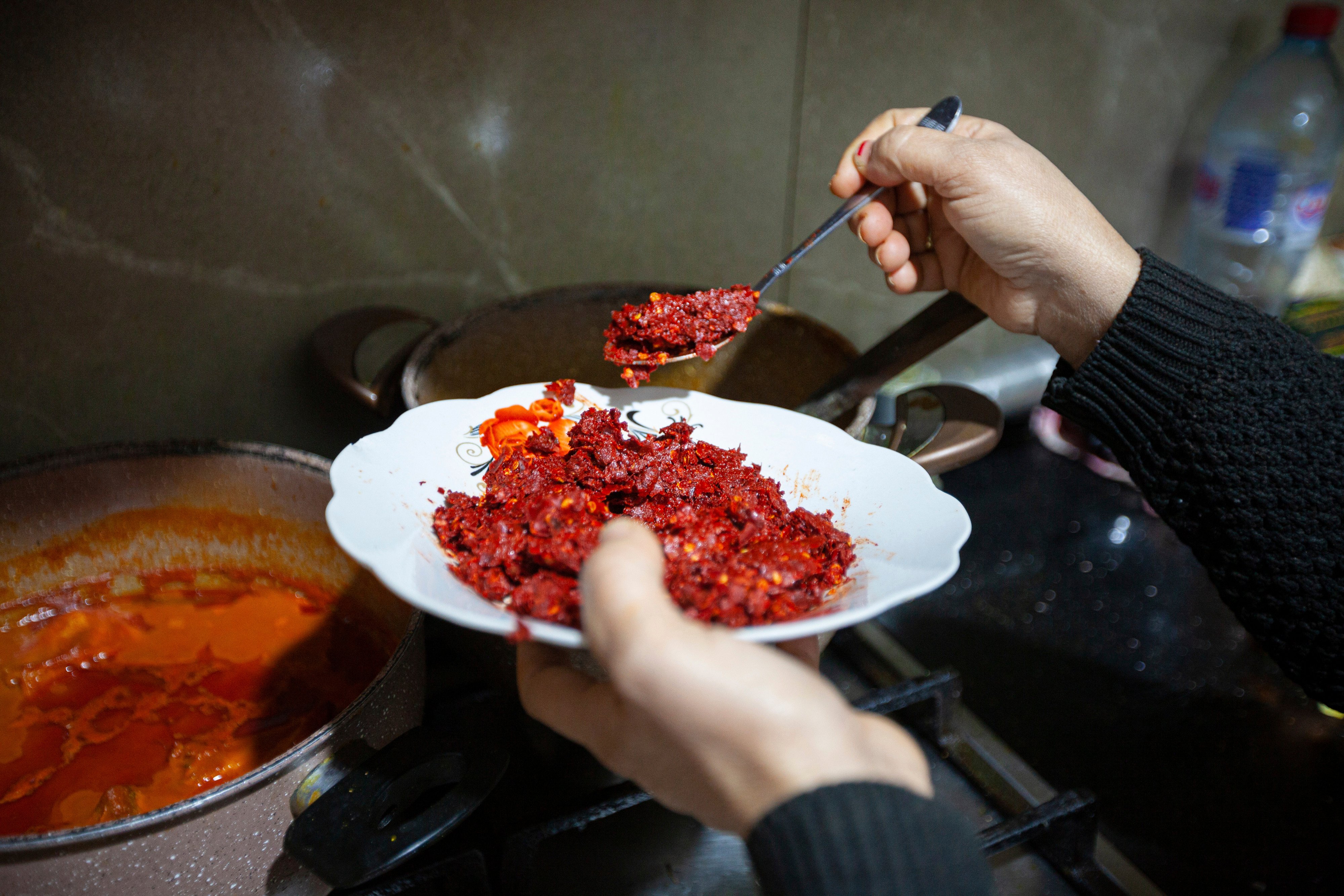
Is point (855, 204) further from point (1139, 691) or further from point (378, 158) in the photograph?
point (1139, 691)

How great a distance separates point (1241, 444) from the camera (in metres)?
0.78

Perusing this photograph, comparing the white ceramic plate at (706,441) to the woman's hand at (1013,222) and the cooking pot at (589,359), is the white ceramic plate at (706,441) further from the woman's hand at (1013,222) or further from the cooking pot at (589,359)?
the woman's hand at (1013,222)

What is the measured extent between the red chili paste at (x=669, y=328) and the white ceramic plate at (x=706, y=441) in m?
0.04

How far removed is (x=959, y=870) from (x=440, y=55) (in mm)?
986

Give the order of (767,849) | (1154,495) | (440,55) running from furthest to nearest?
(440,55) → (1154,495) → (767,849)

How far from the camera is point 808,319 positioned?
Result: 40.9 inches

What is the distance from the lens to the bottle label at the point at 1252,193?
1529 millimetres

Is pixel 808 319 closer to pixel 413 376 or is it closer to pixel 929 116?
pixel 929 116

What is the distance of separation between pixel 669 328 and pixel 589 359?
29cm

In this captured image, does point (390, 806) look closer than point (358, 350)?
Yes

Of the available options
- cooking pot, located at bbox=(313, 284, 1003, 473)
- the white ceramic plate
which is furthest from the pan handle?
the white ceramic plate

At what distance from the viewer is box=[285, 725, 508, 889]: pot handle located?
0.57m

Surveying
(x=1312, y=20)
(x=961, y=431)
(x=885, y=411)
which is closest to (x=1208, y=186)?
Result: (x=1312, y=20)

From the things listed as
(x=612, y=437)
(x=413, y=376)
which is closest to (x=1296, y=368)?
(x=612, y=437)
